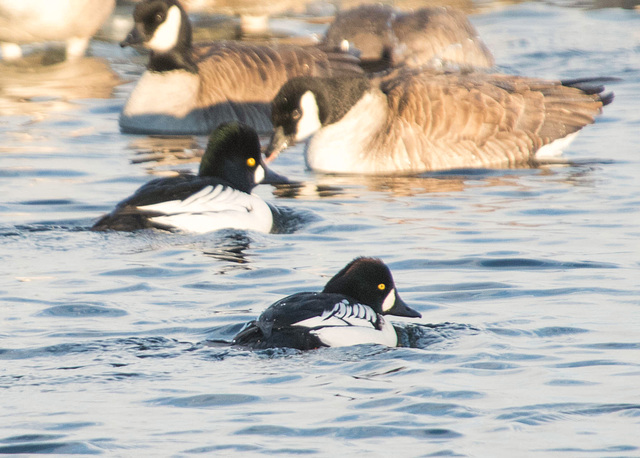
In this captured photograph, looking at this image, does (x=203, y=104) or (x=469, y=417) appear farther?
(x=203, y=104)

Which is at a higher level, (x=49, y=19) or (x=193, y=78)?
(x=49, y=19)

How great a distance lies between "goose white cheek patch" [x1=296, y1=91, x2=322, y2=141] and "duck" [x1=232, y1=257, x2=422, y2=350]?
208 inches

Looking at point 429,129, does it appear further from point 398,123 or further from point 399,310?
→ point 399,310

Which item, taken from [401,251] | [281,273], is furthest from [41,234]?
[401,251]

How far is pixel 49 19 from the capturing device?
1805 cm

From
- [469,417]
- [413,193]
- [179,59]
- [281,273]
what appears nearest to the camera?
[469,417]

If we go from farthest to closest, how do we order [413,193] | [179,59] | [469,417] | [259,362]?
[179,59] < [413,193] < [259,362] < [469,417]

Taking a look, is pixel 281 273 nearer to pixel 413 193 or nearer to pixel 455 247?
pixel 455 247

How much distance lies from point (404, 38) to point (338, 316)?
1043 centimetres

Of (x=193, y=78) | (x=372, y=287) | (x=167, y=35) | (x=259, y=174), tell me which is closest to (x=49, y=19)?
(x=167, y=35)

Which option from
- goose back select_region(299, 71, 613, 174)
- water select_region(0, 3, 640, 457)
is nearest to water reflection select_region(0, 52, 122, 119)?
water select_region(0, 3, 640, 457)

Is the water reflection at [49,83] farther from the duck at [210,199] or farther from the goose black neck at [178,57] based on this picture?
the duck at [210,199]

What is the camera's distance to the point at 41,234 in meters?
10.5

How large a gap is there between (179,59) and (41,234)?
200 inches
